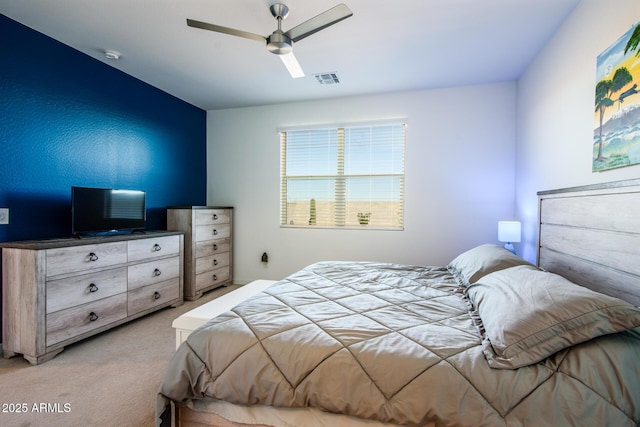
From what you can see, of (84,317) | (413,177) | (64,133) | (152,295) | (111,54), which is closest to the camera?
(84,317)

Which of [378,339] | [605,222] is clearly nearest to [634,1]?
[605,222]

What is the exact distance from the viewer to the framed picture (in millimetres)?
Result: 1496

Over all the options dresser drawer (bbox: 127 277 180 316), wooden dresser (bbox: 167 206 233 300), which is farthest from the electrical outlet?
wooden dresser (bbox: 167 206 233 300)

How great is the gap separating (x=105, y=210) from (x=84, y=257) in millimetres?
547

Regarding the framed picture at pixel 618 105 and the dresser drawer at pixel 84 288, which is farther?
the dresser drawer at pixel 84 288

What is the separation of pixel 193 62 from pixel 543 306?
343 centimetres

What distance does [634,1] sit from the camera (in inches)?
60.3

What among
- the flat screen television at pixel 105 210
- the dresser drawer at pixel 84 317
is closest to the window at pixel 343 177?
the flat screen television at pixel 105 210

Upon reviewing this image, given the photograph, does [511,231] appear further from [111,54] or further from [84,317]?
[111,54]

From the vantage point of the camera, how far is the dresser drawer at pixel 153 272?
2.91 meters

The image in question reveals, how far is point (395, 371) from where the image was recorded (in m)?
1.08

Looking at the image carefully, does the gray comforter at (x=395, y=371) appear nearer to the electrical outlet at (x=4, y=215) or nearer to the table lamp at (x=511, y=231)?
the table lamp at (x=511, y=231)

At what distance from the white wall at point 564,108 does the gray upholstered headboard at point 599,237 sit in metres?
0.14

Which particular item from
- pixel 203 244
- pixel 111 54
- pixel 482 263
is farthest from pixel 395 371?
pixel 111 54
